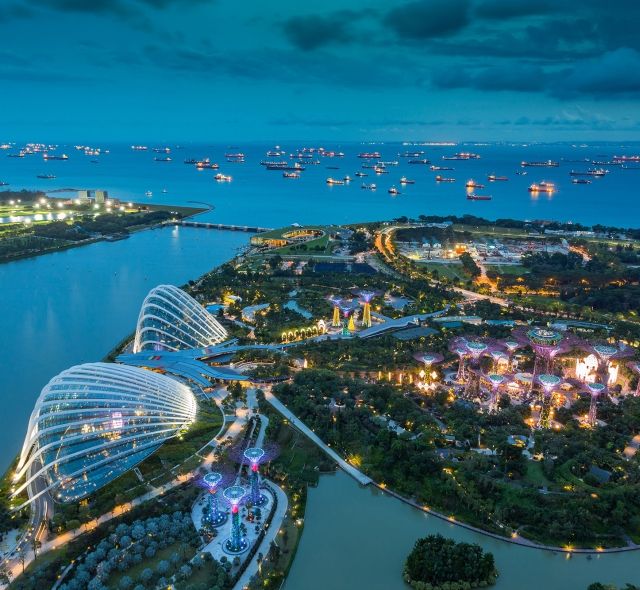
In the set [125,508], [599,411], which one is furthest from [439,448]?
[125,508]

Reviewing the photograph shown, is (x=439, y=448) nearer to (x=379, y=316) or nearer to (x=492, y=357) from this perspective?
(x=492, y=357)

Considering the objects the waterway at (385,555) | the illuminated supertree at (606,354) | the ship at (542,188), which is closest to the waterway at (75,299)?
the waterway at (385,555)

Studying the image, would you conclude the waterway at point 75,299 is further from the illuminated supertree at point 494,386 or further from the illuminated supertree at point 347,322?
the illuminated supertree at point 494,386

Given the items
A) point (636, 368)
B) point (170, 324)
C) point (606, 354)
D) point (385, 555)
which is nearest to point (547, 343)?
point (606, 354)

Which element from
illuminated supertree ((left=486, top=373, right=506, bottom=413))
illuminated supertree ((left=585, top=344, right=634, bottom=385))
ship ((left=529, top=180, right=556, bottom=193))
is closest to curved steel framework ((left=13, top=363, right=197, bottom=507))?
illuminated supertree ((left=486, top=373, right=506, bottom=413))

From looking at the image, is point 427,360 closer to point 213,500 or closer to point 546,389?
point 546,389
